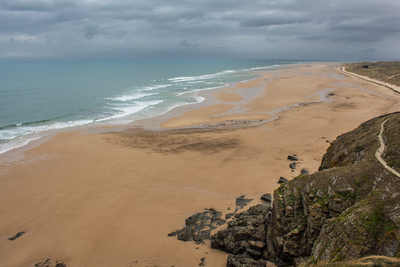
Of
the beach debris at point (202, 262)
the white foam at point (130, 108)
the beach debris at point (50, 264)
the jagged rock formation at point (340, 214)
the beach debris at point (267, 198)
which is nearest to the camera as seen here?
the jagged rock formation at point (340, 214)

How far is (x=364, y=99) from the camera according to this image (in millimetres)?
42094

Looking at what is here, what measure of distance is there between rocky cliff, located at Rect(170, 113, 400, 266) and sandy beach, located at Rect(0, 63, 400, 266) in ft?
4.78

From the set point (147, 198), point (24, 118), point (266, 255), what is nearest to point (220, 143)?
point (147, 198)

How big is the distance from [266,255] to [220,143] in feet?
47.2

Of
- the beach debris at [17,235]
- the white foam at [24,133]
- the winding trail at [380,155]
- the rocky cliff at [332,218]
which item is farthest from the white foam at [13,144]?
the winding trail at [380,155]

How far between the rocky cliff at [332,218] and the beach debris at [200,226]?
57 centimetres

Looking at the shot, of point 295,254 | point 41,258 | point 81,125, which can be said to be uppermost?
point 81,125

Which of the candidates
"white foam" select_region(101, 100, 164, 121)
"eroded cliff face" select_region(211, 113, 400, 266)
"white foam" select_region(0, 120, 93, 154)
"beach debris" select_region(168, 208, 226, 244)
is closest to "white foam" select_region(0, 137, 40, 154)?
"white foam" select_region(0, 120, 93, 154)

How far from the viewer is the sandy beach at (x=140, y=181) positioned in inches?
425

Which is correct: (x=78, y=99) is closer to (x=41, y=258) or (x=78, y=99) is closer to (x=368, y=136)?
(x=41, y=258)

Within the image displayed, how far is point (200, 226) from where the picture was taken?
11.5 m

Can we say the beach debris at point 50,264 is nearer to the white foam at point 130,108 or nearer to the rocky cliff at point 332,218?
the rocky cliff at point 332,218

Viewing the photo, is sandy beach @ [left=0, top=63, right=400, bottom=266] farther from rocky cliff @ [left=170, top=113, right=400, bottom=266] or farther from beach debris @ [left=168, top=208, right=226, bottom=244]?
rocky cliff @ [left=170, top=113, right=400, bottom=266]

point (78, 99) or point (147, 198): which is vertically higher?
point (78, 99)
